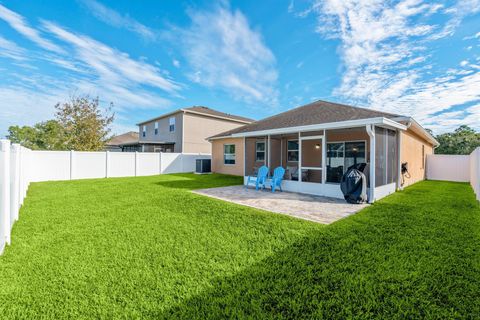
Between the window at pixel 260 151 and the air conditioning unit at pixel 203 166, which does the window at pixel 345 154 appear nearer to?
the window at pixel 260 151

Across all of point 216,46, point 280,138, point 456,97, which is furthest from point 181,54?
point 456,97

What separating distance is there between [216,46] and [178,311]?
12938 mm

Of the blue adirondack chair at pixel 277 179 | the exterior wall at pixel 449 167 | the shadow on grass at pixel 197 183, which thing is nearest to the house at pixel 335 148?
the blue adirondack chair at pixel 277 179

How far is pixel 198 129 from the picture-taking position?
20.2m

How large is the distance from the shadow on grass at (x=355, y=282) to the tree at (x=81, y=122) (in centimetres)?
2017

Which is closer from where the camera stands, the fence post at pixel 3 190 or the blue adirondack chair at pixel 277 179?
the fence post at pixel 3 190

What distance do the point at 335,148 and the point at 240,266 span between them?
841cm

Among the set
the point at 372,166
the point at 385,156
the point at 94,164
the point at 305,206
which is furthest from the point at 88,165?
the point at 385,156

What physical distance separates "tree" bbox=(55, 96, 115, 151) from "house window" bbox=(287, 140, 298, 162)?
16.6m

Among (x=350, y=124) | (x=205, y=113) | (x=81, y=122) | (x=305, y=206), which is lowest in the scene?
(x=305, y=206)

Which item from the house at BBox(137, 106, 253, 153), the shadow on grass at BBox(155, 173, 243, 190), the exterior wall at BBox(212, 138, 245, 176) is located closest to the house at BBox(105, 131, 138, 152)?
the house at BBox(137, 106, 253, 153)

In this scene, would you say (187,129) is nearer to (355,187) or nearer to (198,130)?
(198,130)

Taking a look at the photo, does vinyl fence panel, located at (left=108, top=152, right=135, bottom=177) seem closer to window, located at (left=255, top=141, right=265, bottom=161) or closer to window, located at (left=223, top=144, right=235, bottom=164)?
window, located at (left=223, top=144, right=235, bottom=164)

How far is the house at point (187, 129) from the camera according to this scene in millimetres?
19344
